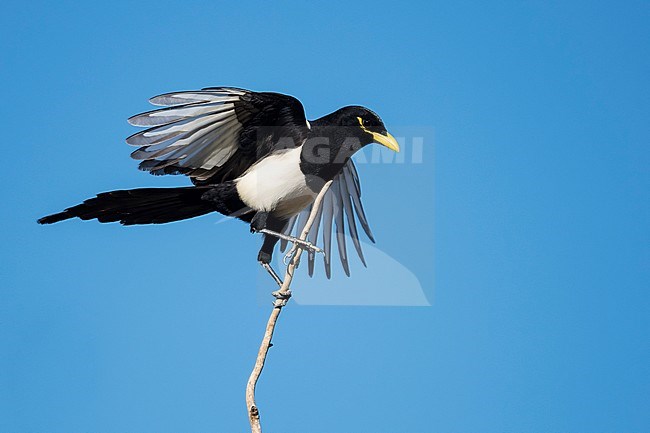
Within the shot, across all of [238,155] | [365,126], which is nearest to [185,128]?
[238,155]

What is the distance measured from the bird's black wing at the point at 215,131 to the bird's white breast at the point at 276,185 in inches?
2.9

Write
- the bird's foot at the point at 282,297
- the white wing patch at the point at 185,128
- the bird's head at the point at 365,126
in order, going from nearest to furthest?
the bird's foot at the point at 282,297, the white wing patch at the point at 185,128, the bird's head at the point at 365,126

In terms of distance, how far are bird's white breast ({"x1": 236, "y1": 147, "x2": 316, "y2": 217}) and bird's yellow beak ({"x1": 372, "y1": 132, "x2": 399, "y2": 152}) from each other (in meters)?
0.36

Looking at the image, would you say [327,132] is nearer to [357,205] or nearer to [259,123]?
[259,123]

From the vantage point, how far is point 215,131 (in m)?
4.34

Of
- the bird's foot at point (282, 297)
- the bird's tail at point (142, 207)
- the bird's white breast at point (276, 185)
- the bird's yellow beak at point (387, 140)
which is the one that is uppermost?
the bird's yellow beak at point (387, 140)

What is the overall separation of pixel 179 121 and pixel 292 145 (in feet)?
1.73

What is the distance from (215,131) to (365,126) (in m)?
0.70

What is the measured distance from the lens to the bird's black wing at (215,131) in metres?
4.20

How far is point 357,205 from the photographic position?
16.8ft

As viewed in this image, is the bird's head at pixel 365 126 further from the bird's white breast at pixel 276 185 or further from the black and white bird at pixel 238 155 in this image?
the bird's white breast at pixel 276 185

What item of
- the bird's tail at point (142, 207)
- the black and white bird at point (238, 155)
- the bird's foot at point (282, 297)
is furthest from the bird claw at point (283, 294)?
the bird's tail at point (142, 207)

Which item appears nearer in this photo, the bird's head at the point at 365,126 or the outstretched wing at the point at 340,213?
the bird's head at the point at 365,126

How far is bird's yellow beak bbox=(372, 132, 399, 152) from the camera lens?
4.25 m
